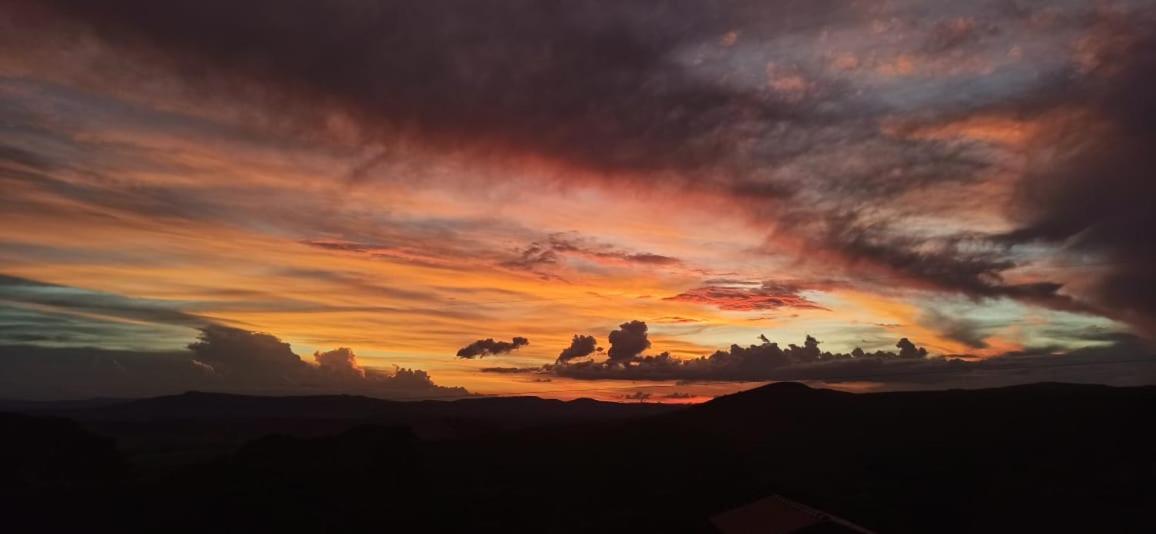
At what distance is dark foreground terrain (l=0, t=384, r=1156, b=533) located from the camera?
9475cm

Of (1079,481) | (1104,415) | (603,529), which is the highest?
(1104,415)

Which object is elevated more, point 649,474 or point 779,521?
point 779,521

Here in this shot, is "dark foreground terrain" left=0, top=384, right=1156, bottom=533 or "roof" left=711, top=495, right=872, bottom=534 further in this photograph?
"dark foreground terrain" left=0, top=384, right=1156, bottom=533

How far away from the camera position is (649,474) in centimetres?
13050

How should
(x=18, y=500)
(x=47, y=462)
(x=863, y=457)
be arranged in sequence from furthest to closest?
(x=863, y=457) < (x=47, y=462) < (x=18, y=500)

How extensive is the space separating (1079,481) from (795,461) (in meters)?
46.7

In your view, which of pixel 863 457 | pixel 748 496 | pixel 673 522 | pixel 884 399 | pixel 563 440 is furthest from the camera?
pixel 884 399

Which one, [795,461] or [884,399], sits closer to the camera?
[795,461]

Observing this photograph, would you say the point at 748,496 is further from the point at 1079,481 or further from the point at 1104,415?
the point at 1104,415

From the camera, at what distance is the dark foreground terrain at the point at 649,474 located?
9475 centimetres

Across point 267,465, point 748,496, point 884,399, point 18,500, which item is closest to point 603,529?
point 748,496

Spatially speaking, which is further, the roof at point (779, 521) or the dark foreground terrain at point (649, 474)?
the dark foreground terrain at point (649, 474)

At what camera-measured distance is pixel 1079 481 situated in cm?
10475

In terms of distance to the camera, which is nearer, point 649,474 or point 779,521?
point 779,521
